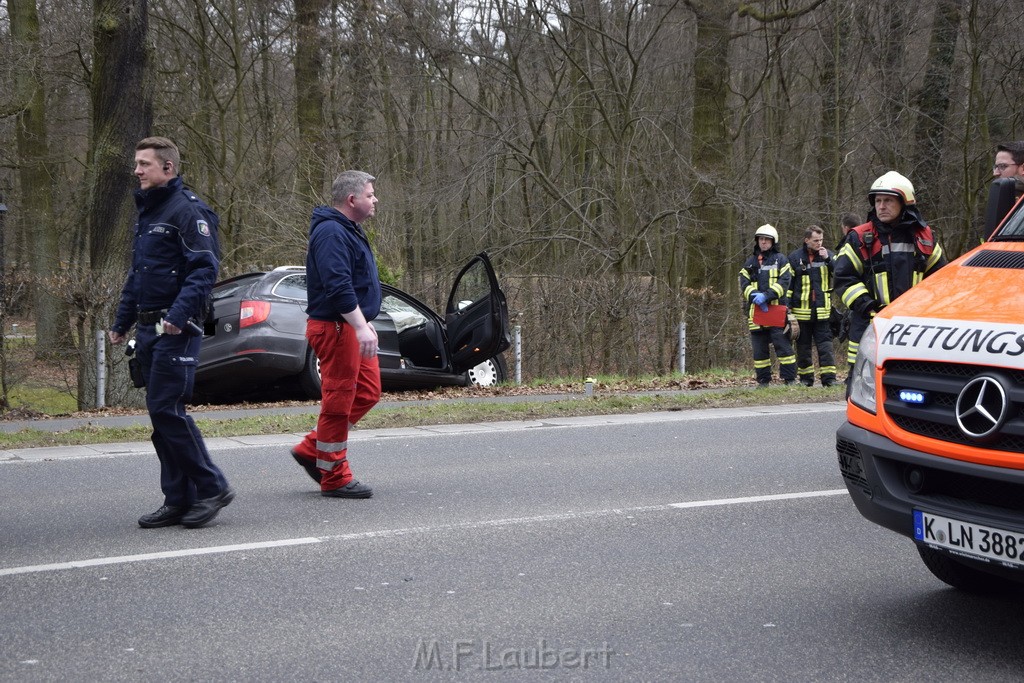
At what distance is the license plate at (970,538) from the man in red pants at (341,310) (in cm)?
331

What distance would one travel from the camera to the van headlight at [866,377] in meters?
4.78

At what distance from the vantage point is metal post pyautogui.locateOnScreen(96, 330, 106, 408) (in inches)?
545

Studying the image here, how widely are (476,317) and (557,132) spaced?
1120cm

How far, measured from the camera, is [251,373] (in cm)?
1330

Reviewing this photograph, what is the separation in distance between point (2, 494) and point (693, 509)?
14.1ft

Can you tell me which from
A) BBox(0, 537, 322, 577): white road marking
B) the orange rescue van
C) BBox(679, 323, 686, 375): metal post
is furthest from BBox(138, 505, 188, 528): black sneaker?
BBox(679, 323, 686, 375): metal post

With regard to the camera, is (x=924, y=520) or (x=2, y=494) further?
(x=2, y=494)

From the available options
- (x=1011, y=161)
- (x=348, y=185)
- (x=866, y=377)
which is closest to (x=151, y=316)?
(x=348, y=185)

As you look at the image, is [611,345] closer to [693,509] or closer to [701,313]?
[701,313]

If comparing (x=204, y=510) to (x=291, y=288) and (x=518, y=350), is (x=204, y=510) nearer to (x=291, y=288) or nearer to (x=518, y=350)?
(x=291, y=288)

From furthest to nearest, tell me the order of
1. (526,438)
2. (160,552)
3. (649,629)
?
(526,438) < (160,552) < (649,629)

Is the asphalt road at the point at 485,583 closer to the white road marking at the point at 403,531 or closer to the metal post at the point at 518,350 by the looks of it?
the white road marking at the point at 403,531

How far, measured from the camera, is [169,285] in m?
6.27

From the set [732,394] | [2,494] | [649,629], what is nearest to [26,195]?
[732,394]
